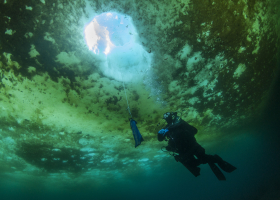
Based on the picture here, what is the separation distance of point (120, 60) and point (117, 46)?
59 cm

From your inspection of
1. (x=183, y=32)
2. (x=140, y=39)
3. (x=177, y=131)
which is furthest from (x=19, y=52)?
(x=177, y=131)

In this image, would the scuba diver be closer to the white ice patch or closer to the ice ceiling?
the ice ceiling

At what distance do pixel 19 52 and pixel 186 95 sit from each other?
28.1 ft

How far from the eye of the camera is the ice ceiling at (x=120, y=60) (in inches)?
158

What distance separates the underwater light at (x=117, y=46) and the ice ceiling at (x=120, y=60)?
0.12ft

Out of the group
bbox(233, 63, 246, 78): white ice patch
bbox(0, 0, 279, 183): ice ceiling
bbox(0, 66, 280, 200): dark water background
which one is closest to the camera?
bbox(0, 0, 279, 183): ice ceiling

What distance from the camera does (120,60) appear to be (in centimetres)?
516

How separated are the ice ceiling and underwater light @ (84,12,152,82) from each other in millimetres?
35

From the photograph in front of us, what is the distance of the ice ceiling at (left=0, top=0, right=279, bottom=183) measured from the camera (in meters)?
4.00

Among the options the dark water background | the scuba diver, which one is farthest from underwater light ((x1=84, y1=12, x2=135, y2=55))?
the dark water background

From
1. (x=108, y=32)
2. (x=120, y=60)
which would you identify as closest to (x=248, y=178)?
(x=120, y=60)

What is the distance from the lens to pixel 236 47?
19.5ft

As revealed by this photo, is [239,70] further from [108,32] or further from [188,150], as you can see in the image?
[108,32]

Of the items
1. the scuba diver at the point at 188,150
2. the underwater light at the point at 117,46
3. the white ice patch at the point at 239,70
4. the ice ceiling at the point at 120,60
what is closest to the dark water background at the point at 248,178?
the white ice patch at the point at 239,70
